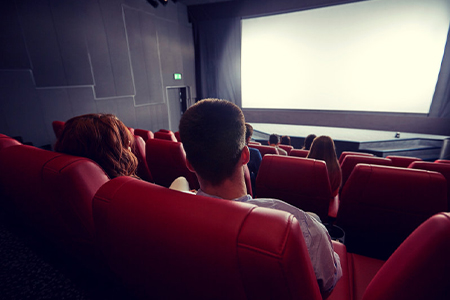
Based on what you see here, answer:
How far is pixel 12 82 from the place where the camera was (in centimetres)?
366

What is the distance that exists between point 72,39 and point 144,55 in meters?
1.99

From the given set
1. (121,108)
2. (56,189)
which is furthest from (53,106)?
(56,189)

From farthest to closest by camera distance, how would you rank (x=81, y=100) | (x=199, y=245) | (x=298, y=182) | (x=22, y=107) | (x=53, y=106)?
(x=81, y=100) → (x=53, y=106) → (x=22, y=107) → (x=298, y=182) → (x=199, y=245)

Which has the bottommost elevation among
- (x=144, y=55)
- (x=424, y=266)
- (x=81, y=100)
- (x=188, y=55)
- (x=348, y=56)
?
(x=424, y=266)

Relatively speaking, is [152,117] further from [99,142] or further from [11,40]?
[99,142]

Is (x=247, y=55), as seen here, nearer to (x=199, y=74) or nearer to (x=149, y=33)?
(x=199, y=74)

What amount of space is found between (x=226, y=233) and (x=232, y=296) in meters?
0.17

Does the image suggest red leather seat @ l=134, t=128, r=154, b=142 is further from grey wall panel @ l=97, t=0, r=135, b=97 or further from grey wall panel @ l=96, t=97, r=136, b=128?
grey wall panel @ l=97, t=0, r=135, b=97

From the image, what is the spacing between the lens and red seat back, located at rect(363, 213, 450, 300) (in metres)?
0.45

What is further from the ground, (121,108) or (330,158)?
(121,108)

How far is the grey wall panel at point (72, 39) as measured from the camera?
4.28 meters

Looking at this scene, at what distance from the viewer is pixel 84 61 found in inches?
187

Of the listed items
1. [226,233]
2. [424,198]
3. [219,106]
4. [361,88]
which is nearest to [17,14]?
[219,106]

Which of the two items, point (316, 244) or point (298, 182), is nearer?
point (316, 244)
